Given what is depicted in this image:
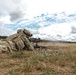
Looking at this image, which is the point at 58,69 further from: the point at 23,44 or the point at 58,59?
the point at 23,44

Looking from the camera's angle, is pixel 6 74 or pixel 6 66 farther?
pixel 6 66

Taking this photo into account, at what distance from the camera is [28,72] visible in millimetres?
11859

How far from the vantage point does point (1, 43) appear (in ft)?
99.1

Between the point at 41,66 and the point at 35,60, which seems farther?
the point at 35,60

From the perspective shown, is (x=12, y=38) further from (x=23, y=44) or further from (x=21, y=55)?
(x=21, y=55)

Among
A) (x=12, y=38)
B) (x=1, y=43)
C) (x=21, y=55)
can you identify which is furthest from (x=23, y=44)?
(x=21, y=55)

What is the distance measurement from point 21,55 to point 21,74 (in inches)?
311

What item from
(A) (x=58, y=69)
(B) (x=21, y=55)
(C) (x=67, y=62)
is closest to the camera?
(A) (x=58, y=69)

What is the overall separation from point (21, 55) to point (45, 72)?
26.0ft

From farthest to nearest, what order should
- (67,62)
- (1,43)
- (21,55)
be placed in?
(1,43) → (21,55) → (67,62)

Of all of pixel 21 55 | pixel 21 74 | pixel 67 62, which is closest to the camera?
pixel 21 74

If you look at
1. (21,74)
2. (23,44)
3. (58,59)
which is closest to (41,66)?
(21,74)

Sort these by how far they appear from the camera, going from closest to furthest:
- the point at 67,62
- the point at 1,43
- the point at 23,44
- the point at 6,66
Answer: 1. the point at 6,66
2. the point at 67,62
3. the point at 1,43
4. the point at 23,44

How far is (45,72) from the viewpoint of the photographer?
1159 centimetres
